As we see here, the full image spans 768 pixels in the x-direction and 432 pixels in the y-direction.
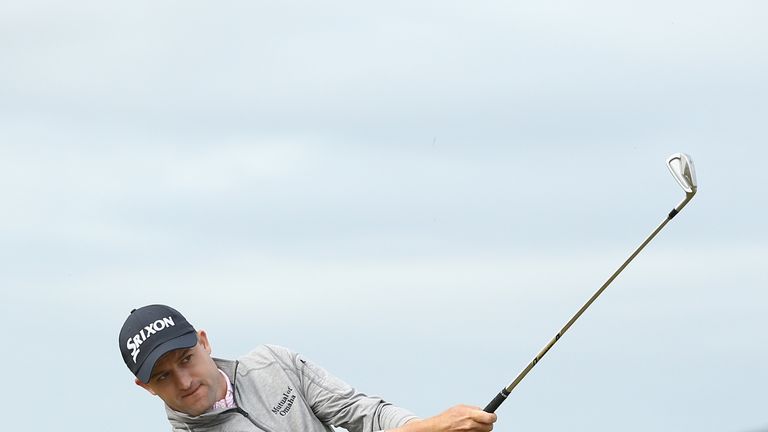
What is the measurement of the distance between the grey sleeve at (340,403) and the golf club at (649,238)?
0.68 metres

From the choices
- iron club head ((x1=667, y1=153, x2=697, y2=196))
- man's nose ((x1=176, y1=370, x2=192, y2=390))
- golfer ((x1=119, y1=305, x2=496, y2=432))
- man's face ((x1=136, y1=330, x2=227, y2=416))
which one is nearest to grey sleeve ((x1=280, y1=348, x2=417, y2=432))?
golfer ((x1=119, y1=305, x2=496, y2=432))

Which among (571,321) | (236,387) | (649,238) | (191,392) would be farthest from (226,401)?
(649,238)

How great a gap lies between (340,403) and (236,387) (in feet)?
1.84

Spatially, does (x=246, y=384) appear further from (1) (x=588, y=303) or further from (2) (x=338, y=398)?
(1) (x=588, y=303)

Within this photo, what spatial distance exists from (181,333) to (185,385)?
0.88 ft

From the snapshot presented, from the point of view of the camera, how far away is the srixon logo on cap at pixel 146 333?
8398 millimetres

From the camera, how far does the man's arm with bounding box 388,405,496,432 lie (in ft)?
25.6

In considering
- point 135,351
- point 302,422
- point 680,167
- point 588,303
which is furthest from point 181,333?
point 680,167

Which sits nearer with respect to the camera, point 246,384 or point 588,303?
point 588,303

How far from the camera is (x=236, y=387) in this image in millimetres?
8734

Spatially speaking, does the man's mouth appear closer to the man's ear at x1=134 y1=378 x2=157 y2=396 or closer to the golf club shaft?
the man's ear at x1=134 y1=378 x2=157 y2=396

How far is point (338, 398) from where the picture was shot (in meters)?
8.72

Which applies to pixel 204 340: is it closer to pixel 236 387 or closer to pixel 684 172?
pixel 236 387

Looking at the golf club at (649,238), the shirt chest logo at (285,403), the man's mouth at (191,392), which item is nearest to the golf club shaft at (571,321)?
the golf club at (649,238)
